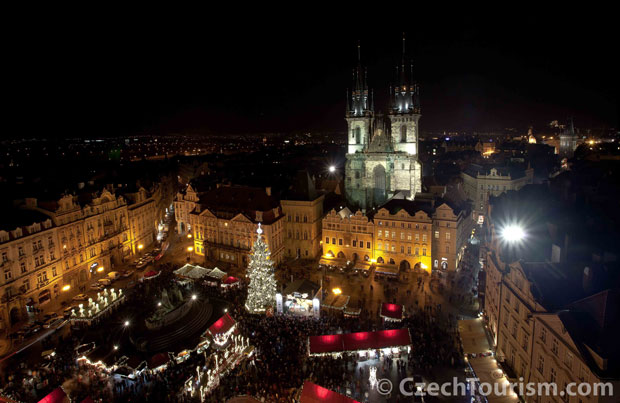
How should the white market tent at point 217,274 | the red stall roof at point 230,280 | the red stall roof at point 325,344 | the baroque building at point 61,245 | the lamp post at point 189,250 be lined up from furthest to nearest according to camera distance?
the lamp post at point 189,250 → the white market tent at point 217,274 → the red stall roof at point 230,280 → the baroque building at point 61,245 → the red stall roof at point 325,344

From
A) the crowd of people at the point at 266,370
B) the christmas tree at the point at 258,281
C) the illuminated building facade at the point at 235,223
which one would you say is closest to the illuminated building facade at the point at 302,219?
the illuminated building facade at the point at 235,223

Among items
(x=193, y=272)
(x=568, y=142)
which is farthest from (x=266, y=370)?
(x=568, y=142)

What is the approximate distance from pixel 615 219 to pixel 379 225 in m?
24.1

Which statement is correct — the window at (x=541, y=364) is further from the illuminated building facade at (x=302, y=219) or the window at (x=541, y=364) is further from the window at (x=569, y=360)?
the illuminated building facade at (x=302, y=219)

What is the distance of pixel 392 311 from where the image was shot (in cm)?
3553

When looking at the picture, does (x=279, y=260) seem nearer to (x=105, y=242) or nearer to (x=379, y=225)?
(x=379, y=225)

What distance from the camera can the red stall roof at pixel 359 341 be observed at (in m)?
30.0

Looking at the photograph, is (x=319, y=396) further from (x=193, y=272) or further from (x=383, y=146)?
(x=383, y=146)

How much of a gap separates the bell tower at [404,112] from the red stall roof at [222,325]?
3983cm

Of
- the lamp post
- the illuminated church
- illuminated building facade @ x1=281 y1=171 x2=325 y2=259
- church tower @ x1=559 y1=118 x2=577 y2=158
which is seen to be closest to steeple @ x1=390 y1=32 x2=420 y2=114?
the illuminated church

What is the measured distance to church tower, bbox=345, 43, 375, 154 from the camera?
63969 millimetres

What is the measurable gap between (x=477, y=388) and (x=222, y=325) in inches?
799

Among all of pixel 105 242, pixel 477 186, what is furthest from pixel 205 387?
pixel 477 186

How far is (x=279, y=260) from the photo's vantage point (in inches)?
2111
